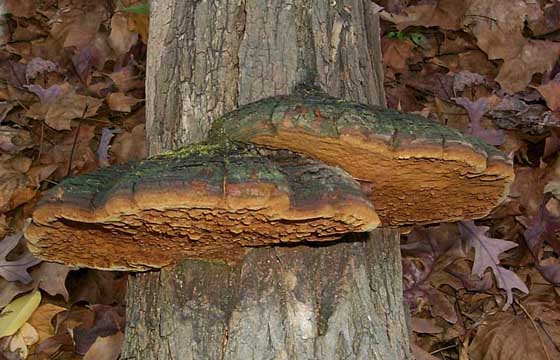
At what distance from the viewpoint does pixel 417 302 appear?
9.07ft

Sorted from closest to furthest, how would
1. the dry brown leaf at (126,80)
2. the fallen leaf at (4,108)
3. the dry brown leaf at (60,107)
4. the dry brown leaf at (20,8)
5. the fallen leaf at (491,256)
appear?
the fallen leaf at (491,256) < the dry brown leaf at (60,107) < the fallen leaf at (4,108) < the dry brown leaf at (126,80) < the dry brown leaf at (20,8)

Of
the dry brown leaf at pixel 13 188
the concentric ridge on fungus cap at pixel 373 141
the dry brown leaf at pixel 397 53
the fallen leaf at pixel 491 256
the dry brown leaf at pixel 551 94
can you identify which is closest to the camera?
the concentric ridge on fungus cap at pixel 373 141

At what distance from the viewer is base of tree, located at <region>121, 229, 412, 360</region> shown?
58.1 inches

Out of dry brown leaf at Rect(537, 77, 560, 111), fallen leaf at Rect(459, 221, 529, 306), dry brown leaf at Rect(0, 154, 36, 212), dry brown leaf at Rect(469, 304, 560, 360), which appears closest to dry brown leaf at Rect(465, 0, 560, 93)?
dry brown leaf at Rect(537, 77, 560, 111)

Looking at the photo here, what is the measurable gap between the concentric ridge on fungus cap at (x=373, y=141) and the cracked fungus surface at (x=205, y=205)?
0.15 feet

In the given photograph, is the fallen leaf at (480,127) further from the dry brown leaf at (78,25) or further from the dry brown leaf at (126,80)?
the dry brown leaf at (78,25)

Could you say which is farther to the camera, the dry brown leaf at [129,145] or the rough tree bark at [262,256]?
the dry brown leaf at [129,145]

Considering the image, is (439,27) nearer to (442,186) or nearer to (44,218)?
(442,186)

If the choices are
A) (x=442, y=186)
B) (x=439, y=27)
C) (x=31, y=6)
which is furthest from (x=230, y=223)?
(x=31, y=6)

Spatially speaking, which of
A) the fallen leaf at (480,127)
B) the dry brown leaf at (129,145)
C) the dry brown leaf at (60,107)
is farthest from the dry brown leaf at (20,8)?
the fallen leaf at (480,127)

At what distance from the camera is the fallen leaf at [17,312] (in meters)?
2.44

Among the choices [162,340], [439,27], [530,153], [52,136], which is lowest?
[162,340]

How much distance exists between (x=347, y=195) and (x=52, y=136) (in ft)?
8.12

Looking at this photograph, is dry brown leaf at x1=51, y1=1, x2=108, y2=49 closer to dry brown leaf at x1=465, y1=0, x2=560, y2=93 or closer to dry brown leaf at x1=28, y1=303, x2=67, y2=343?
dry brown leaf at x1=28, y1=303, x2=67, y2=343
